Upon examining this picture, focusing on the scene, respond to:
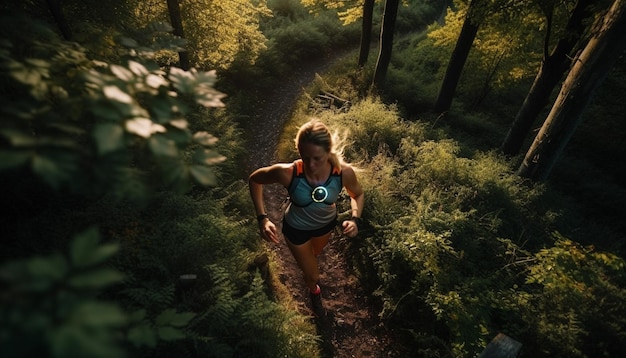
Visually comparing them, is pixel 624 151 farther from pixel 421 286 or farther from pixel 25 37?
pixel 25 37

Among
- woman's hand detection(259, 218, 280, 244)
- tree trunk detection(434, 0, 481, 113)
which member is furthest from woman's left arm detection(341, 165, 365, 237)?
tree trunk detection(434, 0, 481, 113)

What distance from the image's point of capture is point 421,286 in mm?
5359

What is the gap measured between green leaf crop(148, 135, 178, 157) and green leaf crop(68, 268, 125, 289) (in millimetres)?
494

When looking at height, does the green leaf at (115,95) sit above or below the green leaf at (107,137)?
above

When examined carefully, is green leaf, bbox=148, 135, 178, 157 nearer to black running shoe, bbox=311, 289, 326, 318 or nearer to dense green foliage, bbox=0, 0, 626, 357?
dense green foliage, bbox=0, 0, 626, 357

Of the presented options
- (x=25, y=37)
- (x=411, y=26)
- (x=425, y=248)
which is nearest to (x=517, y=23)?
(x=425, y=248)

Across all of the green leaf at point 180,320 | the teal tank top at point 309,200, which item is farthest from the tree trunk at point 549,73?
the green leaf at point 180,320

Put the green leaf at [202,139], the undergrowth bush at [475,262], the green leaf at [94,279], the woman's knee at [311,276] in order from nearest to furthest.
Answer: the green leaf at [94,279] < the green leaf at [202,139] < the undergrowth bush at [475,262] < the woman's knee at [311,276]

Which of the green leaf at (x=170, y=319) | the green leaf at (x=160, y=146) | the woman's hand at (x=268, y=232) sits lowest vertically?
the woman's hand at (x=268, y=232)

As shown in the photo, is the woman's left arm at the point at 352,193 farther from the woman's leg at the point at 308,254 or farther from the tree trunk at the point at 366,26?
the tree trunk at the point at 366,26

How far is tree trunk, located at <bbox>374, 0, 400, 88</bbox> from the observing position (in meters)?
11.7

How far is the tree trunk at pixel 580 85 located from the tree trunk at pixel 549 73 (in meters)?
2.10

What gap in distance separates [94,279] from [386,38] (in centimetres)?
1327

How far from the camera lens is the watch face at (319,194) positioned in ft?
13.5
